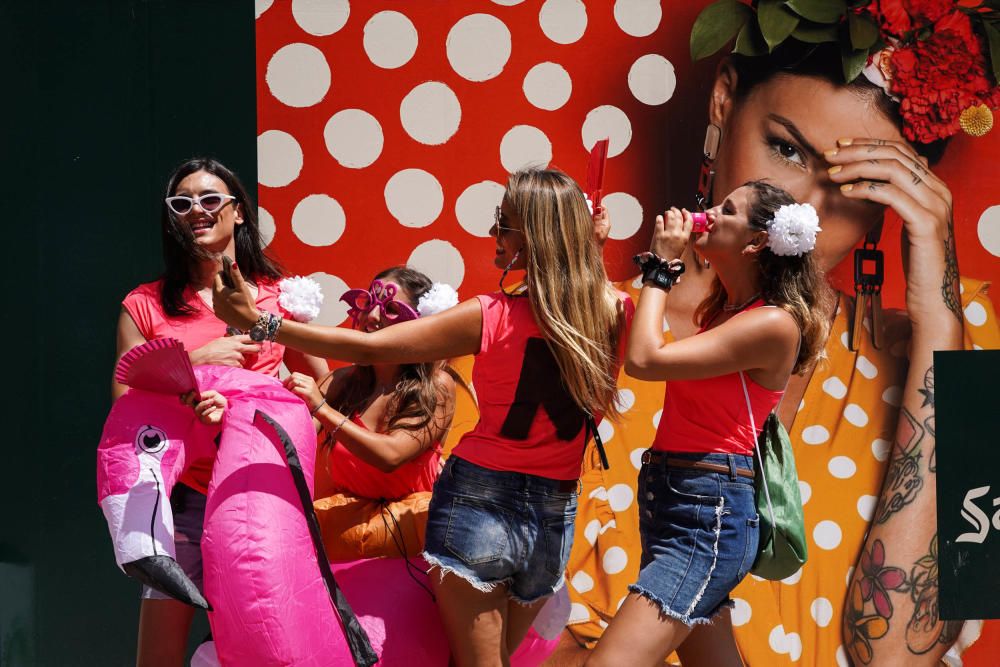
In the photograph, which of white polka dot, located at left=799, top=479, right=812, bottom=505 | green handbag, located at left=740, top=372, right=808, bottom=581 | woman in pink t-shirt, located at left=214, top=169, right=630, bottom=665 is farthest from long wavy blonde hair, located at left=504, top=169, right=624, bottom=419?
white polka dot, located at left=799, top=479, right=812, bottom=505

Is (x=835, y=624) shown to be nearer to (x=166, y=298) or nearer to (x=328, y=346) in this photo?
(x=328, y=346)

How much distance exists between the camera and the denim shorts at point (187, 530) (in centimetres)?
285

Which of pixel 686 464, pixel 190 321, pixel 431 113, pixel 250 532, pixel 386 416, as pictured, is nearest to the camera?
pixel 250 532

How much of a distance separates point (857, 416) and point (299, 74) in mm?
2640

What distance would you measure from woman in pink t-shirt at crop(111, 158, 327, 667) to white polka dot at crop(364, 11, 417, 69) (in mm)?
1120

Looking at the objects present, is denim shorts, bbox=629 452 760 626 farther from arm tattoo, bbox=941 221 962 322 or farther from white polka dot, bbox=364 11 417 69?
white polka dot, bbox=364 11 417 69

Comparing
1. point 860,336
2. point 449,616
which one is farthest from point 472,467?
point 860,336

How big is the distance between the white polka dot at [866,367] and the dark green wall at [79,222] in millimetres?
2566

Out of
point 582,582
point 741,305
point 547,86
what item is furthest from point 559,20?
point 582,582

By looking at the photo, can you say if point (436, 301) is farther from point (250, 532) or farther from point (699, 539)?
point (699, 539)

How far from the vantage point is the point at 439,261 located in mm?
4113

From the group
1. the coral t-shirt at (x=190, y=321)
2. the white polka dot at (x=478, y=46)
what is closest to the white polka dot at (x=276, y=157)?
the white polka dot at (x=478, y=46)

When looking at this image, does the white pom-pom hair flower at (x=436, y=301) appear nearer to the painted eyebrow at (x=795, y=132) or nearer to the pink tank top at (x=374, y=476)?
the pink tank top at (x=374, y=476)

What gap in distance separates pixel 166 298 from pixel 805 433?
249cm
